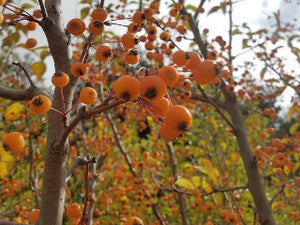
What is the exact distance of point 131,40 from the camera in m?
1.53

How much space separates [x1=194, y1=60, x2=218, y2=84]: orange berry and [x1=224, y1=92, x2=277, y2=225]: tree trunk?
170 centimetres

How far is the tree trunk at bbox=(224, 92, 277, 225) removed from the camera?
8.92ft

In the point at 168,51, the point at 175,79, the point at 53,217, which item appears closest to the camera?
the point at 175,79

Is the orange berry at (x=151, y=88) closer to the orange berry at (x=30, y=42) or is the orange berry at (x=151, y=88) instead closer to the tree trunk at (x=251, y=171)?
the orange berry at (x=30, y=42)

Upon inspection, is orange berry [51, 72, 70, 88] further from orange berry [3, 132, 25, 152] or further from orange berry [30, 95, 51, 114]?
orange berry [3, 132, 25, 152]

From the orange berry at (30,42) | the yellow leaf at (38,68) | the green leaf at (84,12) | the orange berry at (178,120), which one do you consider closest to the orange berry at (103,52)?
the orange berry at (178,120)

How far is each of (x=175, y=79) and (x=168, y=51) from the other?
94.2 inches

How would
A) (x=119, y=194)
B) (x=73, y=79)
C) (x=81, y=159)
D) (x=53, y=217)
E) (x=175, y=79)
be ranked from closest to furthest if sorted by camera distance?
1. (x=175, y=79)
2. (x=53, y=217)
3. (x=81, y=159)
4. (x=73, y=79)
5. (x=119, y=194)

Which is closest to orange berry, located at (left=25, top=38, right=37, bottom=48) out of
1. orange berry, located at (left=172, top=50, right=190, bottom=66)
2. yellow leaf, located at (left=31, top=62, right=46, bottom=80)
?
orange berry, located at (left=172, top=50, right=190, bottom=66)

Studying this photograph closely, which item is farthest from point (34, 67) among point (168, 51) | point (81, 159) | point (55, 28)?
point (81, 159)

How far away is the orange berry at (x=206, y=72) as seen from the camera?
116 cm

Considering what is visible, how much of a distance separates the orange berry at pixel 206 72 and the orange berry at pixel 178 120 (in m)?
0.21

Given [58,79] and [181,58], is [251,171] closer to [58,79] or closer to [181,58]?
[181,58]

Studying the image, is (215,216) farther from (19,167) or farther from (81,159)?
(81,159)
